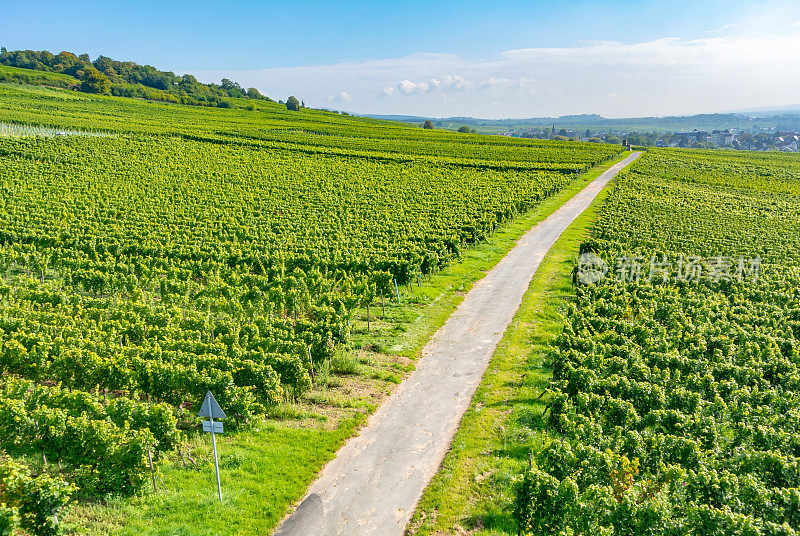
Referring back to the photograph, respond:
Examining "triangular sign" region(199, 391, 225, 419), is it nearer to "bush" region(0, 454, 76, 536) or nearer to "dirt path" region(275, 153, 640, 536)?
"bush" region(0, 454, 76, 536)

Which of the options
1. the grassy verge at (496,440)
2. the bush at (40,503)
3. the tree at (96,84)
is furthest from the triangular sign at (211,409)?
the tree at (96,84)

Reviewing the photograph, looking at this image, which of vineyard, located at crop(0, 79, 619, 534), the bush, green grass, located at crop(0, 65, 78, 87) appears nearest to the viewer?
the bush

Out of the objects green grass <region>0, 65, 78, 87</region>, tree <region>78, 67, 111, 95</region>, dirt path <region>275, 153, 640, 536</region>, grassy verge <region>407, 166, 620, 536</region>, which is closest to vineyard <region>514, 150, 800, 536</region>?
grassy verge <region>407, 166, 620, 536</region>

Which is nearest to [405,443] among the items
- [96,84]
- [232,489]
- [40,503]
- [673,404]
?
[232,489]

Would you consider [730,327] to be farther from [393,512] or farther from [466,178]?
[466,178]

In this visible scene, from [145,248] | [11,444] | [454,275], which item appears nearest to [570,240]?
[454,275]

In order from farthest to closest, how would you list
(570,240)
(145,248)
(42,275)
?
(570,240), (145,248), (42,275)

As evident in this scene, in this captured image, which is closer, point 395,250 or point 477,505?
point 477,505
